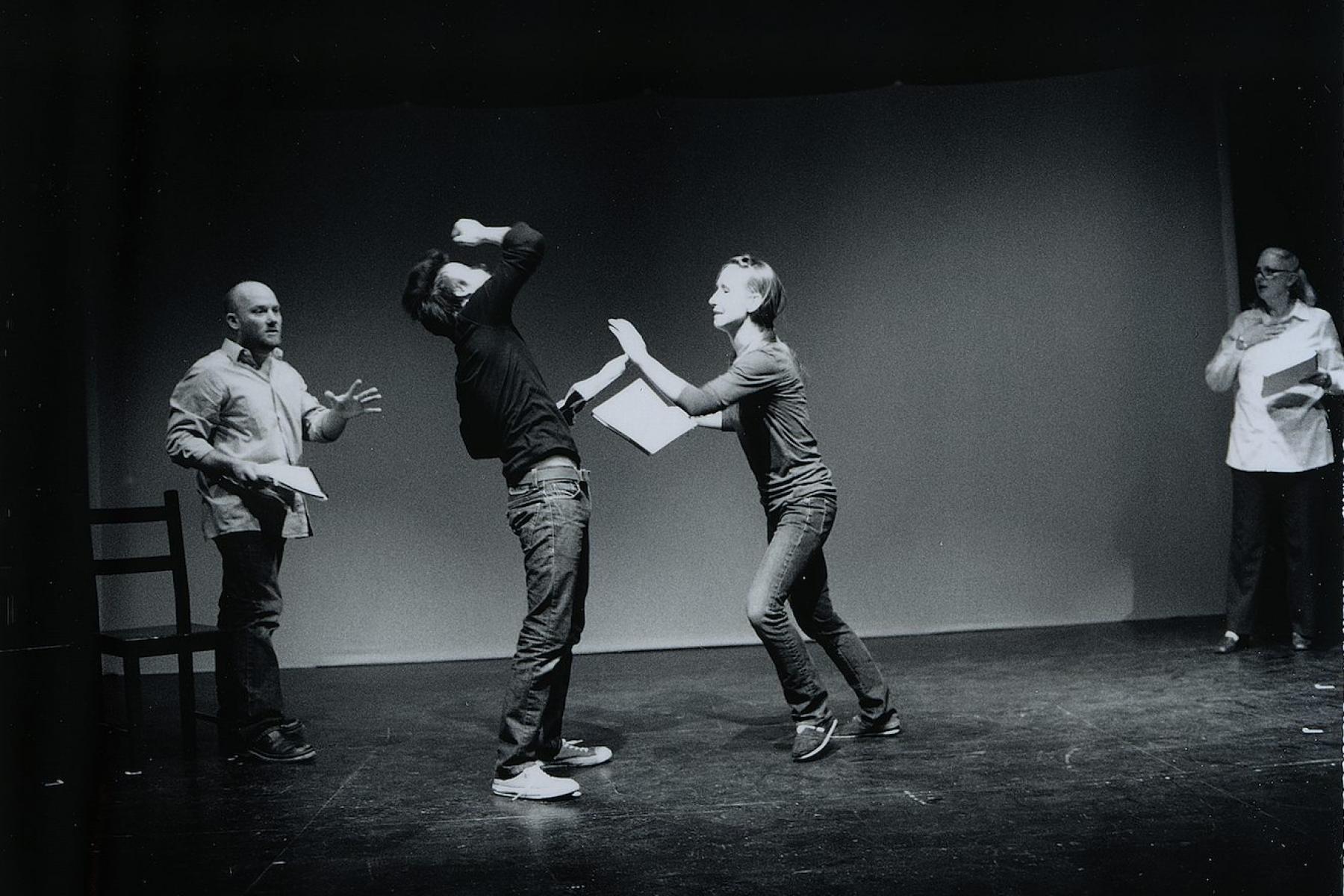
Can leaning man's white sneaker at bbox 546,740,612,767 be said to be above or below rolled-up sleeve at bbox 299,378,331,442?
below

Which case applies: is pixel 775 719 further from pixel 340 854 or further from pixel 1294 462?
pixel 1294 462

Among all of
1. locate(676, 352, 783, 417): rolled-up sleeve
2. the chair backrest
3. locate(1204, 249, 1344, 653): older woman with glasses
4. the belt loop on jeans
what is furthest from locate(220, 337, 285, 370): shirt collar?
locate(1204, 249, 1344, 653): older woman with glasses

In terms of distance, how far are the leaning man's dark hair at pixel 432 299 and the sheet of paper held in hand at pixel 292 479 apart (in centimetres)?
68

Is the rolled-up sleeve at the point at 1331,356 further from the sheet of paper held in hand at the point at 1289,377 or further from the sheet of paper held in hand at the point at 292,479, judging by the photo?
the sheet of paper held in hand at the point at 292,479

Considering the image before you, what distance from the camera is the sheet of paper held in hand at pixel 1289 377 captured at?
4727mm

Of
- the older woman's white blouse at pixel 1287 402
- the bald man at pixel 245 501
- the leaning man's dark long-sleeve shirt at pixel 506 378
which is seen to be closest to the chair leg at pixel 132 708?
the bald man at pixel 245 501

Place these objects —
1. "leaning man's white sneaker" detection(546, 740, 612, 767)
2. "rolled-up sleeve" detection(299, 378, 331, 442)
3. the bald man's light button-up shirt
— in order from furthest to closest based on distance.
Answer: "rolled-up sleeve" detection(299, 378, 331, 442) < the bald man's light button-up shirt < "leaning man's white sneaker" detection(546, 740, 612, 767)

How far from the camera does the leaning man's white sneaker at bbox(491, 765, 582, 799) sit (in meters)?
3.18

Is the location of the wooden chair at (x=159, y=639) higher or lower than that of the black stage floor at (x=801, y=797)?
higher

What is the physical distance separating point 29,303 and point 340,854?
1.54 m

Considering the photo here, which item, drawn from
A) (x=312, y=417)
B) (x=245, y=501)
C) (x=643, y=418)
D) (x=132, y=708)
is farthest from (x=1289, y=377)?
(x=132, y=708)

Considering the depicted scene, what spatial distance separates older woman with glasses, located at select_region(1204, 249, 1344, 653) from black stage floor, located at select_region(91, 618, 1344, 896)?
0.26m

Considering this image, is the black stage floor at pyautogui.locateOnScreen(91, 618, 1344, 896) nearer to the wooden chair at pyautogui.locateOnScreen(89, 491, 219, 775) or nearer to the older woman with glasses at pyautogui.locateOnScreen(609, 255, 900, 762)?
the wooden chair at pyautogui.locateOnScreen(89, 491, 219, 775)

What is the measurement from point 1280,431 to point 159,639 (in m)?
4.06
